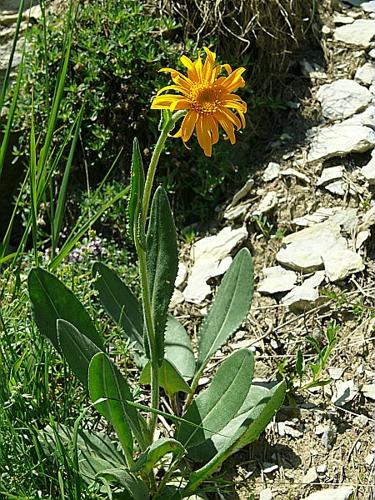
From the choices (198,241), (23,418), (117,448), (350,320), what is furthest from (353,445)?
(198,241)

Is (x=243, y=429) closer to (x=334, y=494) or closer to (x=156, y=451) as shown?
(x=156, y=451)

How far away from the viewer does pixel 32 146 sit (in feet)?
6.41

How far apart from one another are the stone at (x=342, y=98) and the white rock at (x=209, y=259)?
663mm

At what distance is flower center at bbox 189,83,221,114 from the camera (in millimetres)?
1516

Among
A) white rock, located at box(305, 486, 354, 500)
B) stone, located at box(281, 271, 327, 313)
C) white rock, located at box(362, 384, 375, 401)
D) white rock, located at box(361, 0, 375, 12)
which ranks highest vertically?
white rock, located at box(361, 0, 375, 12)

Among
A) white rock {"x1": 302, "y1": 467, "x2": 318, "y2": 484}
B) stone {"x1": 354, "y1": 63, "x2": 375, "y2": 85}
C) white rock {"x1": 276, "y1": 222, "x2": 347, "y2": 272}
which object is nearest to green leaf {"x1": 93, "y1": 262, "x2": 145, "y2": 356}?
white rock {"x1": 302, "y1": 467, "x2": 318, "y2": 484}

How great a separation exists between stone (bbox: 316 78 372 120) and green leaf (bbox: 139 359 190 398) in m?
1.43

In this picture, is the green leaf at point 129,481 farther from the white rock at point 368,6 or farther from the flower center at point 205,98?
the white rock at point 368,6

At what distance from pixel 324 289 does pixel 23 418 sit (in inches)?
40.8

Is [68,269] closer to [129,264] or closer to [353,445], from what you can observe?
[129,264]

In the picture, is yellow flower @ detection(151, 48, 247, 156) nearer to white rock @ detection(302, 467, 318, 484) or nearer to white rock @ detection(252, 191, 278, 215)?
white rock @ detection(302, 467, 318, 484)

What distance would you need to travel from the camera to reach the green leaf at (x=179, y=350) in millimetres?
2176

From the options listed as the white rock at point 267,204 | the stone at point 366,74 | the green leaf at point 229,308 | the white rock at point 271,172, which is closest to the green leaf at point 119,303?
the green leaf at point 229,308

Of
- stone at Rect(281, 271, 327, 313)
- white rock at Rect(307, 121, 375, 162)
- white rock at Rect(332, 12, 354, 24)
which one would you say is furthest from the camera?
white rock at Rect(332, 12, 354, 24)
